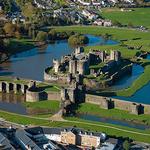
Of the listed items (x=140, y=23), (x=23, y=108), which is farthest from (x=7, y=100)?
(x=140, y=23)

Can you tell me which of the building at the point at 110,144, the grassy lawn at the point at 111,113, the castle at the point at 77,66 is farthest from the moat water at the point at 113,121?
the castle at the point at 77,66

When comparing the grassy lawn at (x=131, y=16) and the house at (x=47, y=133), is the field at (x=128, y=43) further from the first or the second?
the house at (x=47, y=133)

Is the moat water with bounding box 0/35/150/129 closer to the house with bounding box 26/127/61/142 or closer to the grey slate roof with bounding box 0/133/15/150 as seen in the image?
the house with bounding box 26/127/61/142

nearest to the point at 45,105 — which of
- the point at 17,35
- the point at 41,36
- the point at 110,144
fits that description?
the point at 110,144

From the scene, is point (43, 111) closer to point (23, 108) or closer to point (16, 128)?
point (23, 108)

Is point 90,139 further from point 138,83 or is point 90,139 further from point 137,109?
point 138,83

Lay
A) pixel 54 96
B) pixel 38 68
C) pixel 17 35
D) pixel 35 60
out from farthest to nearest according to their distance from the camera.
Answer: pixel 17 35, pixel 35 60, pixel 38 68, pixel 54 96

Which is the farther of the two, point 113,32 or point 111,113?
point 113,32

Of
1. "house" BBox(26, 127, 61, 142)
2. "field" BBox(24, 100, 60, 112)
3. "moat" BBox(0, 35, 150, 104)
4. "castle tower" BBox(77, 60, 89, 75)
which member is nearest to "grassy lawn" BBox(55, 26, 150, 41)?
"moat" BBox(0, 35, 150, 104)
